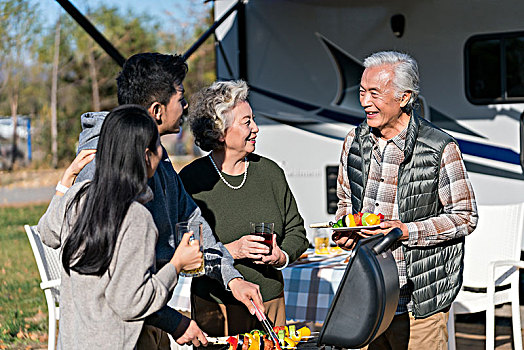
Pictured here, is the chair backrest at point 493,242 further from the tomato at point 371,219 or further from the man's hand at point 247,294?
the man's hand at point 247,294

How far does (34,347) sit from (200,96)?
2.83m

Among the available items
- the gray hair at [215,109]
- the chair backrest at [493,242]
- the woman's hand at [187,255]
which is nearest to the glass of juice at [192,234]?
the woman's hand at [187,255]

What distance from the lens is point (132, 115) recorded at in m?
1.98

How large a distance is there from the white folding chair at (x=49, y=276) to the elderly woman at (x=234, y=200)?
1.20 m

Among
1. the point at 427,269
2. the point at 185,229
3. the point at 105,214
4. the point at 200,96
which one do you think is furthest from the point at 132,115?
the point at 427,269

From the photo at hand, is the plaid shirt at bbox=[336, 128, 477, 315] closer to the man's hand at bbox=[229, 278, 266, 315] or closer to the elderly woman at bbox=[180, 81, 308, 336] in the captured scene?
the elderly woman at bbox=[180, 81, 308, 336]

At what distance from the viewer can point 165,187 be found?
2373mm

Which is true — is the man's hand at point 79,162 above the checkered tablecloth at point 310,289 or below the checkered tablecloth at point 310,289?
above

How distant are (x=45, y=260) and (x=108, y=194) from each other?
2.20 meters

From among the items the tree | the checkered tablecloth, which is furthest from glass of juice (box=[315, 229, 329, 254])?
the tree

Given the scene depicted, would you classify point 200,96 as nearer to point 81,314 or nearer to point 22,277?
point 81,314

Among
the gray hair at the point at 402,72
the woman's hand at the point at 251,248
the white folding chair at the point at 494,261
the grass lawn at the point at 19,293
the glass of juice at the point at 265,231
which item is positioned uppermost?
the gray hair at the point at 402,72

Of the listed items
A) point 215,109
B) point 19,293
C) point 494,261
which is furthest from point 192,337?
point 19,293

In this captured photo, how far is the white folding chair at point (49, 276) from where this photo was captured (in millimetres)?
3797
